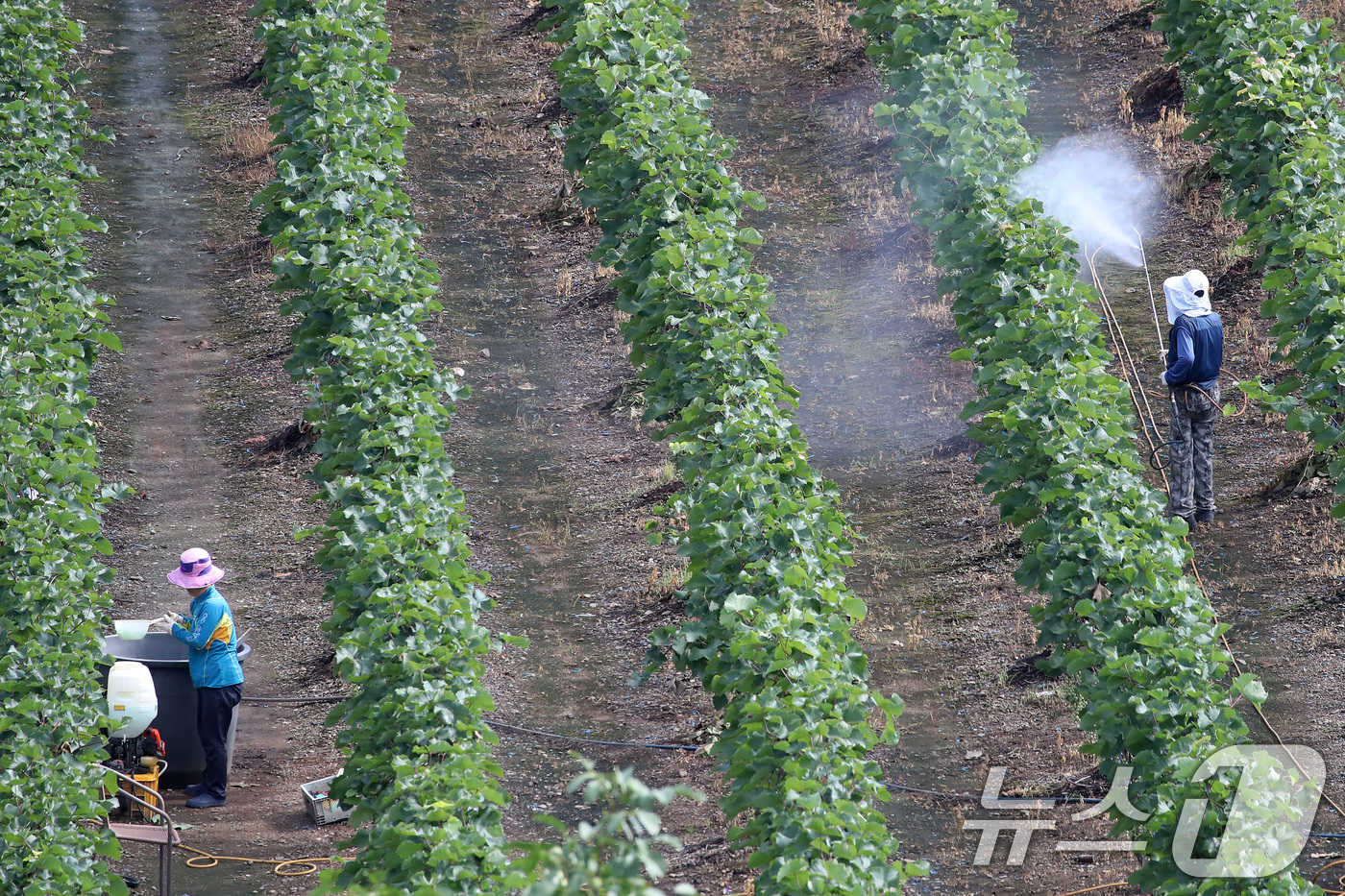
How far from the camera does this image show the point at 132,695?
9.58m

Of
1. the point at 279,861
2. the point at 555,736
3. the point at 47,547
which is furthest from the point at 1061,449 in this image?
the point at 47,547

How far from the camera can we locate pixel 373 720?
25.2 feet

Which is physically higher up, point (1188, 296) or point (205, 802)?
point (1188, 296)

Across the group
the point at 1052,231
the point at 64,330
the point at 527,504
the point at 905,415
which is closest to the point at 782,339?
the point at 905,415

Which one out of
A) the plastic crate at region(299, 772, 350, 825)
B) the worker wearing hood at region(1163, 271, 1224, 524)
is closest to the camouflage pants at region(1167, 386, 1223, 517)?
the worker wearing hood at region(1163, 271, 1224, 524)

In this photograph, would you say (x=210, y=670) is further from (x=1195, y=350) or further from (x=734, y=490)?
(x=1195, y=350)

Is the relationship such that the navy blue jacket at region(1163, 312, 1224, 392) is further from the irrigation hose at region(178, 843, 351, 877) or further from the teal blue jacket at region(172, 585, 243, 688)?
the teal blue jacket at region(172, 585, 243, 688)

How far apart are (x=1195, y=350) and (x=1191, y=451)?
87cm

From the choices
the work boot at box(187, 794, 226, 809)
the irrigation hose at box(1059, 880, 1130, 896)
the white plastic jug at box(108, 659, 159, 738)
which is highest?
the white plastic jug at box(108, 659, 159, 738)

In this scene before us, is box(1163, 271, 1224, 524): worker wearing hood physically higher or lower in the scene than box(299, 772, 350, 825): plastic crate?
higher

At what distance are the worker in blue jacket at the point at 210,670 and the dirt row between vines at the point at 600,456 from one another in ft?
0.97

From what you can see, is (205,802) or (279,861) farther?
(205,802)

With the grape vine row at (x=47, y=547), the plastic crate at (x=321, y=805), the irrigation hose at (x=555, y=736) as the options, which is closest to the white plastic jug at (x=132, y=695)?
the grape vine row at (x=47, y=547)

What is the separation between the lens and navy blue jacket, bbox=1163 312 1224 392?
1124 cm
